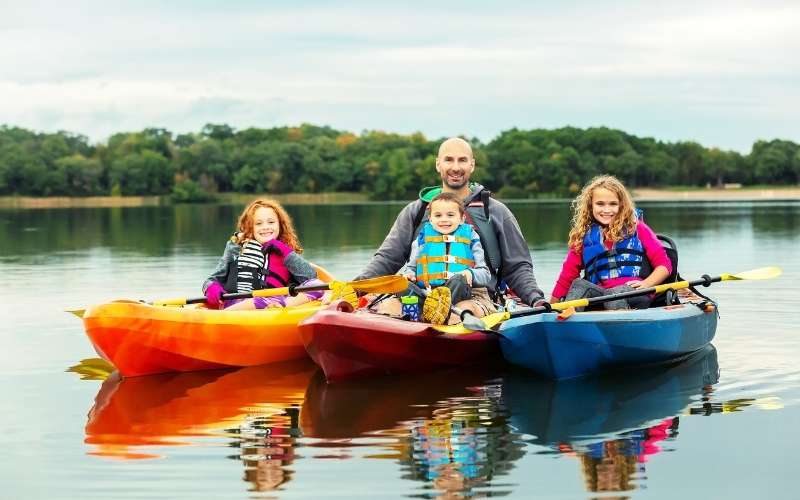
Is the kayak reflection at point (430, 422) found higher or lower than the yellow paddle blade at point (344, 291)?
lower

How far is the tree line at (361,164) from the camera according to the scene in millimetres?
112062

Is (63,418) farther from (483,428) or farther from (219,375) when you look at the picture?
(483,428)

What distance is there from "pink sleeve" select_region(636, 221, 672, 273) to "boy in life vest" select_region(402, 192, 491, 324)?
124cm

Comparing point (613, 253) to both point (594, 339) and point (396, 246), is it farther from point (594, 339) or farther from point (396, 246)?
point (396, 246)

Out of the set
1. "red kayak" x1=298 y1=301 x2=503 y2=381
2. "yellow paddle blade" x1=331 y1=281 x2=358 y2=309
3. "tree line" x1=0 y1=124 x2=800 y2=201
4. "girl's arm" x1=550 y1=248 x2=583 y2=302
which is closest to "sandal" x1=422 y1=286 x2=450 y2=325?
"red kayak" x1=298 y1=301 x2=503 y2=381

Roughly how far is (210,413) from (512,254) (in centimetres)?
302

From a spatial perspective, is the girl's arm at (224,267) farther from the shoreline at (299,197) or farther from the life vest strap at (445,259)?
the shoreline at (299,197)

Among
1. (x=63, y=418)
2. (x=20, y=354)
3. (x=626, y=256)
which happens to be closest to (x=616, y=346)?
(x=626, y=256)

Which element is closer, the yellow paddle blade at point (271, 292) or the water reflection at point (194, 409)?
the water reflection at point (194, 409)

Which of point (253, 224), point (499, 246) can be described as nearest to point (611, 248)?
point (499, 246)

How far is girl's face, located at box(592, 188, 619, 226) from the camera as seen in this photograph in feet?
29.7

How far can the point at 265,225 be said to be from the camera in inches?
380

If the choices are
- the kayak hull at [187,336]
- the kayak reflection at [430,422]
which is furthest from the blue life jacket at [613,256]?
the kayak hull at [187,336]

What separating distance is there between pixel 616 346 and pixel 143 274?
1101cm
